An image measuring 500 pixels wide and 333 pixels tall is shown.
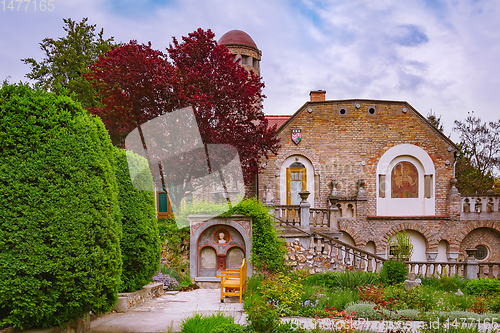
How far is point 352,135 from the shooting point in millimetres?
17766

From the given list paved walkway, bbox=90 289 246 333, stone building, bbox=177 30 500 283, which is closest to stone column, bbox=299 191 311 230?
paved walkway, bbox=90 289 246 333

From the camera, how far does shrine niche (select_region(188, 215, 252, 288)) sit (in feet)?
34.6

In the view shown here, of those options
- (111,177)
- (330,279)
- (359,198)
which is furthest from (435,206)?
(111,177)

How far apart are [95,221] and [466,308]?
7.42m

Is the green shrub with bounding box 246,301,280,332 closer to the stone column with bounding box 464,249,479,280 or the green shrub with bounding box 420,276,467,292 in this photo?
the green shrub with bounding box 420,276,467,292

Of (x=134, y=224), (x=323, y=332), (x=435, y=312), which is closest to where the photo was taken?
(x=323, y=332)

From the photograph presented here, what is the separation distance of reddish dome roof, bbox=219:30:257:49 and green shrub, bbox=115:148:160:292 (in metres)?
18.6

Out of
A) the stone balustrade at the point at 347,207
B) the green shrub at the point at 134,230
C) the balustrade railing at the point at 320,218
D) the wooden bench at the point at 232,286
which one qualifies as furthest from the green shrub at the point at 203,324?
the stone balustrade at the point at 347,207

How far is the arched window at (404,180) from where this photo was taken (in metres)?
17.8

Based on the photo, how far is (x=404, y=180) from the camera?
703 inches

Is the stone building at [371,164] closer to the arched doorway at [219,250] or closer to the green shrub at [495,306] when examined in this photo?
the arched doorway at [219,250]

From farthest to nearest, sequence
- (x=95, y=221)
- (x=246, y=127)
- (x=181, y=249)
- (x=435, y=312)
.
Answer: (x=246, y=127) < (x=181, y=249) < (x=435, y=312) < (x=95, y=221)

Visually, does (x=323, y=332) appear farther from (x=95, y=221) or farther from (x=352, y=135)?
(x=352, y=135)

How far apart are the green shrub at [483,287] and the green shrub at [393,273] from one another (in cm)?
158
